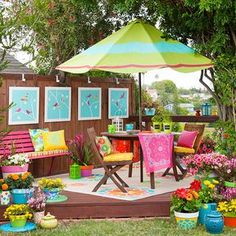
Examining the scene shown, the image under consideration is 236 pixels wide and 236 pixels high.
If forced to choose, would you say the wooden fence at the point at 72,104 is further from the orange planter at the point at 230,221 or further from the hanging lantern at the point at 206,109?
the orange planter at the point at 230,221

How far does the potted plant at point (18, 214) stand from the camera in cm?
557

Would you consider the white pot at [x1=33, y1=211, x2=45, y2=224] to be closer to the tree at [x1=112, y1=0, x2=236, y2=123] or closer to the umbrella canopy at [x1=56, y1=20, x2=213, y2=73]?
the umbrella canopy at [x1=56, y1=20, x2=213, y2=73]

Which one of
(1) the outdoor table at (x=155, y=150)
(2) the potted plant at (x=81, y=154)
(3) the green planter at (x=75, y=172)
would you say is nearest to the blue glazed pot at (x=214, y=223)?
(1) the outdoor table at (x=155, y=150)

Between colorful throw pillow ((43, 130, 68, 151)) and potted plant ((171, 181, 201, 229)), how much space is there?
3.23m

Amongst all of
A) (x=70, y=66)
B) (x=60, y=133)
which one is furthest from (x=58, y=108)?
(x=70, y=66)

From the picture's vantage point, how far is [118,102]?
10273mm

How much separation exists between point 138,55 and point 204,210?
2.55 m

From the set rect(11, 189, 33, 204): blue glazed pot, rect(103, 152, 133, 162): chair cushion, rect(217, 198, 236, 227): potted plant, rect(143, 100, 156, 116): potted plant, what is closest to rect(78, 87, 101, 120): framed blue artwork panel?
rect(143, 100, 156, 116): potted plant

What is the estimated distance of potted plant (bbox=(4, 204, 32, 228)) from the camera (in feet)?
18.3

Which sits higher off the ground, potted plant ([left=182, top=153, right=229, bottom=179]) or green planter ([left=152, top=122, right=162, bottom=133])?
green planter ([left=152, top=122, right=162, bottom=133])

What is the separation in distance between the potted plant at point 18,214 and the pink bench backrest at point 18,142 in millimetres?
2138

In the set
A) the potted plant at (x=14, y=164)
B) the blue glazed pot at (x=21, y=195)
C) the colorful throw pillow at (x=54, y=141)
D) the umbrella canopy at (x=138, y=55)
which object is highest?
the umbrella canopy at (x=138, y=55)

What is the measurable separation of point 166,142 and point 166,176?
1319 millimetres

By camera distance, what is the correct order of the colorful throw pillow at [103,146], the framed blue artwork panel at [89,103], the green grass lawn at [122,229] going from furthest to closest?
the framed blue artwork panel at [89,103], the colorful throw pillow at [103,146], the green grass lawn at [122,229]
